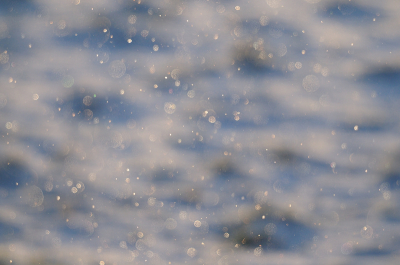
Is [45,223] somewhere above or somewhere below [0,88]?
below

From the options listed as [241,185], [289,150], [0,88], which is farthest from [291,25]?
[0,88]

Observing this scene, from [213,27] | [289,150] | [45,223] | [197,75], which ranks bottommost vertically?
[45,223]

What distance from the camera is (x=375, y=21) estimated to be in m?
0.77

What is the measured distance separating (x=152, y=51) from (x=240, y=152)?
392 millimetres

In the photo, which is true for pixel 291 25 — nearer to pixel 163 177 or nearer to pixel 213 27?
pixel 213 27

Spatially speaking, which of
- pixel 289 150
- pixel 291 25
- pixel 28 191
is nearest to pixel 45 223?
pixel 28 191

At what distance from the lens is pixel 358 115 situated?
787 mm

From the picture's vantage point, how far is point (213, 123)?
2.64 ft

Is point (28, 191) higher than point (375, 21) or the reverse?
the reverse

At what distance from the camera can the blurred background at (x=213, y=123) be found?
78 centimetres

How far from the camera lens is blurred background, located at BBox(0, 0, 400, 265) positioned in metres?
0.78

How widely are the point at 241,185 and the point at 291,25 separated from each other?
480 millimetres

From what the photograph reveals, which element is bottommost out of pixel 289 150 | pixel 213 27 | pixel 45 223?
pixel 45 223

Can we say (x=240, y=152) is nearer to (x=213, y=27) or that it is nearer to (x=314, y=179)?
(x=314, y=179)
